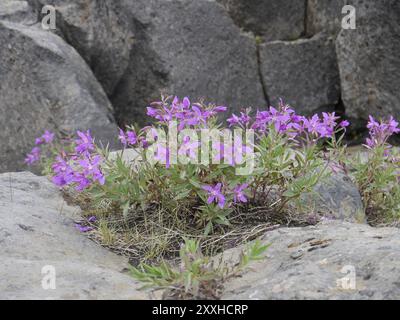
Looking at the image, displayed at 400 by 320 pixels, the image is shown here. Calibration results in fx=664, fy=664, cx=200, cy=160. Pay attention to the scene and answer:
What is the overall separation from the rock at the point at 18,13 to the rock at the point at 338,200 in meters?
4.68

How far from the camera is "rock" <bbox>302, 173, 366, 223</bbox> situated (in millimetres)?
3588

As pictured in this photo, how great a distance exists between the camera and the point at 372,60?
694 centimetres

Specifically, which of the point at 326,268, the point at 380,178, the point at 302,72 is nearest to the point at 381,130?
the point at 380,178

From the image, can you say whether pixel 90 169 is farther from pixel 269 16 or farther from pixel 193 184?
pixel 269 16

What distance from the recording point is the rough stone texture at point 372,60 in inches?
262

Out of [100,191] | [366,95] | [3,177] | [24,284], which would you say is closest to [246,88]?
[366,95]

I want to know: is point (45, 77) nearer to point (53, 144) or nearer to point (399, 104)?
point (53, 144)

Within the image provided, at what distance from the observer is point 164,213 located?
3.33m

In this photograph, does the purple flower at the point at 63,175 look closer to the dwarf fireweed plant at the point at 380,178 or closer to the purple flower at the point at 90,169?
the purple flower at the point at 90,169

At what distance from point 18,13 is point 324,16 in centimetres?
359

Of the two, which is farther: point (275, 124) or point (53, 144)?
point (53, 144)

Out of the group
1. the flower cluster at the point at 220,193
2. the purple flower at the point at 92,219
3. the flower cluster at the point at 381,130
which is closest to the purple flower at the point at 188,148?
the flower cluster at the point at 220,193
